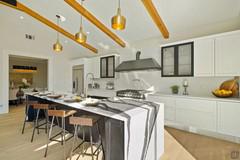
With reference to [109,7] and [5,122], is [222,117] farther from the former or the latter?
[5,122]

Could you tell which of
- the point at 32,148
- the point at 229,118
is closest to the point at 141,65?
the point at 229,118

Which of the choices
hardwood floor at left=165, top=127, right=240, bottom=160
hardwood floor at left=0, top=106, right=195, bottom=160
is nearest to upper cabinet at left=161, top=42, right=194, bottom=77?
hardwood floor at left=165, top=127, right=240, bottom=160

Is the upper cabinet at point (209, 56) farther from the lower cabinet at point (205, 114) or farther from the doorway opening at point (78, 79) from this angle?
the doorway opening at point (78, 79)

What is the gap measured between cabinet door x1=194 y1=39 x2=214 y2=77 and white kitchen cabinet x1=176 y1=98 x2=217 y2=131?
2.27 ft

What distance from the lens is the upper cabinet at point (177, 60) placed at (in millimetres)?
3401

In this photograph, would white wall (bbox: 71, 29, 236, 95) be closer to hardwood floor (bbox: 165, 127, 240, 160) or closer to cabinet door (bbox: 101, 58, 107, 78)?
cabinet door (bbox: 101, 58, 107, 78)

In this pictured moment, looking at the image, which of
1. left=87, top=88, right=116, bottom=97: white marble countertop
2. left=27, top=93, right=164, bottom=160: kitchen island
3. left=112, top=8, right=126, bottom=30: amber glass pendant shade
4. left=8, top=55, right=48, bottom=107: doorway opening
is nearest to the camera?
left=27, top=93, right=164, bottom=160: kitchen island

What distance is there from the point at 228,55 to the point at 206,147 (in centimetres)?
192

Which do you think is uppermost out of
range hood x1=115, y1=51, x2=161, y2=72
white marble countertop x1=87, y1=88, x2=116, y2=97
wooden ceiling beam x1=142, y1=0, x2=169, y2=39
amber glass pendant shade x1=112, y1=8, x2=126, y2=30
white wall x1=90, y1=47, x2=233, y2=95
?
wooden ceiling beam x1=142, y1=0, x2=169, y2=39

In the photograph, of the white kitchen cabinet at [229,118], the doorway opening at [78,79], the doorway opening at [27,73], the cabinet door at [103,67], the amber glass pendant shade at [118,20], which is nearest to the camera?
the amber glass pendant shade at [118,20]

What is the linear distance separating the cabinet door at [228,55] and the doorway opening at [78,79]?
532cm

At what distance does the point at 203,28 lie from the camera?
353 centimetres

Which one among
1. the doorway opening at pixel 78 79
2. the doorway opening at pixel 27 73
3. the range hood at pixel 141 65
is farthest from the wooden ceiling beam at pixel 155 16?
the doorway opening at pixel 27 73

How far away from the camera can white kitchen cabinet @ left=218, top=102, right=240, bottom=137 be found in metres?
2.59
